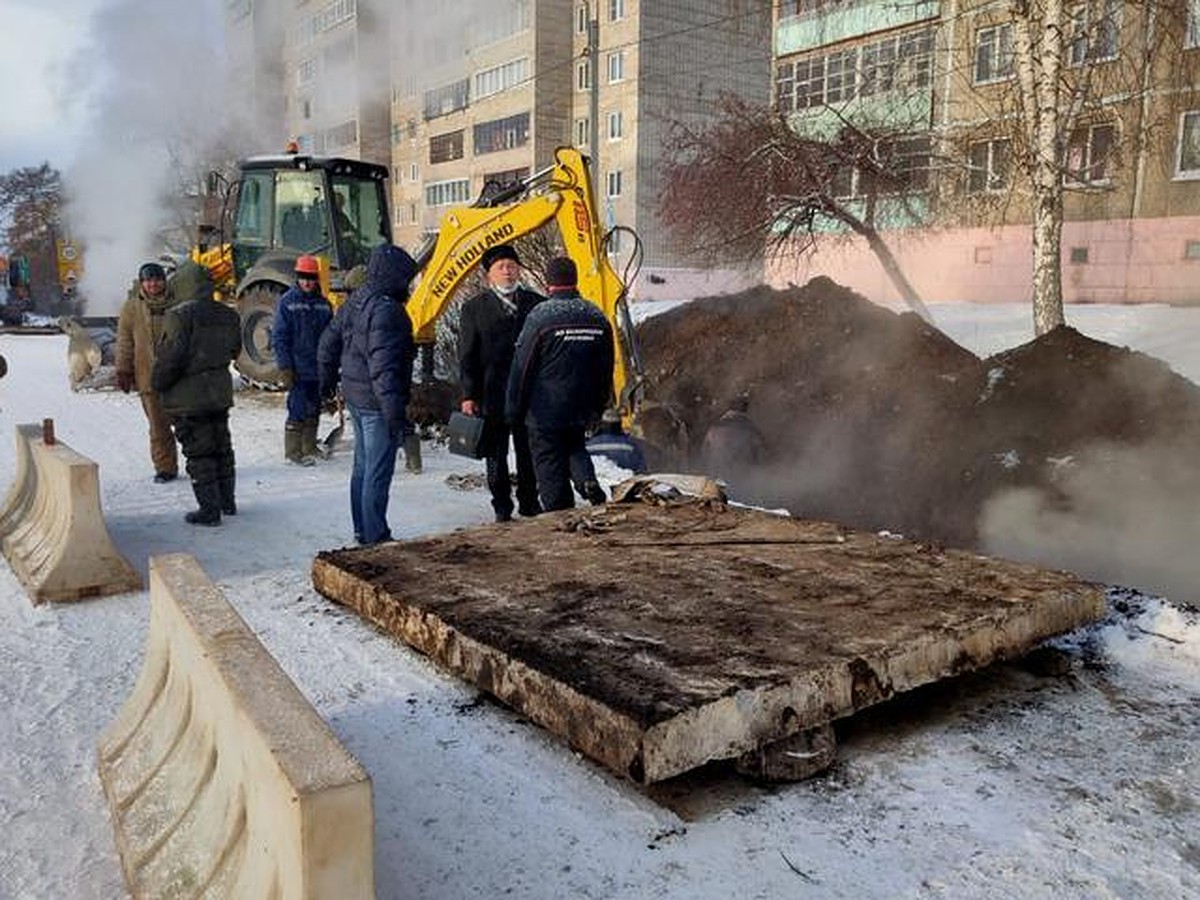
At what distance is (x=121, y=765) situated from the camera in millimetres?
2852

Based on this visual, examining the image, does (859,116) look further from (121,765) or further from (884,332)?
(121,765)

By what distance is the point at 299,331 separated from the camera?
7832mm

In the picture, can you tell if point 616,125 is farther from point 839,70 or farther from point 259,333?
point 259,333

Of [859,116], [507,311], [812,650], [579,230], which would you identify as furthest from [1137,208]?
[812,650]

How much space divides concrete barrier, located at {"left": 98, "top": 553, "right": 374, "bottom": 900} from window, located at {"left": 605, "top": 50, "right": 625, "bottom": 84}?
34.6 metres

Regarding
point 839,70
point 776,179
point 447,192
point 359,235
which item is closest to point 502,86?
point 447,192

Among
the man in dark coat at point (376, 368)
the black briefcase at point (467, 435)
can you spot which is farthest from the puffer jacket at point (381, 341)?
the black briefcase at point (467, 435)

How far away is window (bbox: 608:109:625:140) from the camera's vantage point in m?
34.7

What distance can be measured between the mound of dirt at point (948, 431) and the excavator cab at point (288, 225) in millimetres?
4420

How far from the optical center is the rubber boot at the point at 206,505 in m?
6.05

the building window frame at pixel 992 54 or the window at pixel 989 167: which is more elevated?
the building window frame at pixel 992 54

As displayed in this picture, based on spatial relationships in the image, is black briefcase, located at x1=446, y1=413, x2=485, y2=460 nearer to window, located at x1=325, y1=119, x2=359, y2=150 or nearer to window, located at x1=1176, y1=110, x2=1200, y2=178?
window, located at x1=1176, y1=110, x2=1200, y2=178

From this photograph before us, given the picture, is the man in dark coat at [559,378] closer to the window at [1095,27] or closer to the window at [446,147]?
the window at [1095,27]

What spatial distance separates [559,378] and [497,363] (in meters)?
0.75
